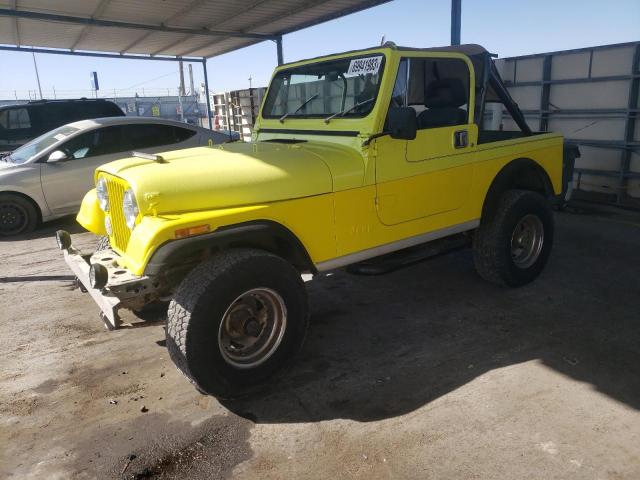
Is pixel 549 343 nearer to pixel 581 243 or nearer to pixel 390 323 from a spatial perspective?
pixel 390 323

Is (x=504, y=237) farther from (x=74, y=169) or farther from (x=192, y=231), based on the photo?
(x=74, y=169)

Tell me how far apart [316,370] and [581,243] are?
445cm

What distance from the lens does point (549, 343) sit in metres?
3.76

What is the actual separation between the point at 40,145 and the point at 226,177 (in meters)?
6.30

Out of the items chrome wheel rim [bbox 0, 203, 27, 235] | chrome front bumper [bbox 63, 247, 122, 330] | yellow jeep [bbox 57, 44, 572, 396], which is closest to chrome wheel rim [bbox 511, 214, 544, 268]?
yellow jeep [bbox 57, 44, 572, 396]

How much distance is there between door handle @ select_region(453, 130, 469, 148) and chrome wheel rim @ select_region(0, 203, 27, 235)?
264 inches

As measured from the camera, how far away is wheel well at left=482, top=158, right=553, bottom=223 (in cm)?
446

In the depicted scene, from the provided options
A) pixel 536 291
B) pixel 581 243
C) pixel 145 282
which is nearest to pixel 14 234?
pixel 145 282

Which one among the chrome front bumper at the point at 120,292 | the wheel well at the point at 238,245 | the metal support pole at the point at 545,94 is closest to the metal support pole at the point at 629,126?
the metal support pole at the point at 545,94

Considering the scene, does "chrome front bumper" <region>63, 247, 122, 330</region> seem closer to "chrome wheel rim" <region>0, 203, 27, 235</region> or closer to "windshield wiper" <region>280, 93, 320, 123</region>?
"windshield wiper" <region>280, 93, 320, 123</region>

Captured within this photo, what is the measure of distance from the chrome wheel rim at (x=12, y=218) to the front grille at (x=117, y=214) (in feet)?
16.7

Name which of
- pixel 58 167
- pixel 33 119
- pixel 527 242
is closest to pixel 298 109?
pixel 527 242

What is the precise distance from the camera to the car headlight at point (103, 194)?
3.59 m

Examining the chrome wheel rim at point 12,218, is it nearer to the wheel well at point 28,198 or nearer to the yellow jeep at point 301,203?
the wheel well at point 28,198
